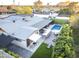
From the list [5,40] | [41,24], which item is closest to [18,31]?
[5,40]

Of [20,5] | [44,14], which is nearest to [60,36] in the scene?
[44,14]

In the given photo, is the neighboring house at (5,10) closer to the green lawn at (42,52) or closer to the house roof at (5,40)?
the house roof at (5,40)

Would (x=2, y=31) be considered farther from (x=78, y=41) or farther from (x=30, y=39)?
(x=78, y=41)

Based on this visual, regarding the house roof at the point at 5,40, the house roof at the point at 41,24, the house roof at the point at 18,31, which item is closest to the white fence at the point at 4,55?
the house roof at the point at 5,40

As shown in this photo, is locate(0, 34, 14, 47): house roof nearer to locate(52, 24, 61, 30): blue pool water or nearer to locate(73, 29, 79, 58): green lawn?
locate(52, 24, 61, 30): blue pool water

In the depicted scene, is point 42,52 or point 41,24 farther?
point 41,24

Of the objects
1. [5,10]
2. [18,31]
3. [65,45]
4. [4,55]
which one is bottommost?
[4,55]

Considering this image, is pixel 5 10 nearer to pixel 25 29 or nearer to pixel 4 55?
pixel 25 29

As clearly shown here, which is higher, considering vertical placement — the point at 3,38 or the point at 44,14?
the point at 44,14
